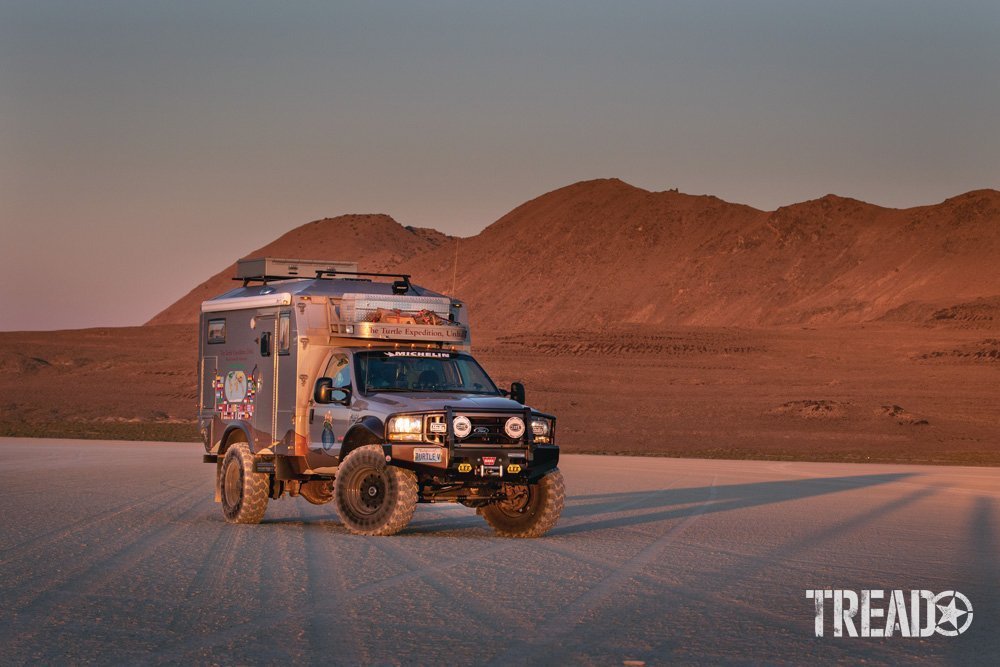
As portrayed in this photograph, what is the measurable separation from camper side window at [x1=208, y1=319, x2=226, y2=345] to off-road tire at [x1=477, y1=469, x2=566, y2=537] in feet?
15.8

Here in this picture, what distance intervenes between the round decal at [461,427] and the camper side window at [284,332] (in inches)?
115

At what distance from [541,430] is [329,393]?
2577mm

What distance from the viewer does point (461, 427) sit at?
16938 millimetres

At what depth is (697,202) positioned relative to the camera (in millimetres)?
148250

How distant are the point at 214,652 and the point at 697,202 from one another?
141096 mm

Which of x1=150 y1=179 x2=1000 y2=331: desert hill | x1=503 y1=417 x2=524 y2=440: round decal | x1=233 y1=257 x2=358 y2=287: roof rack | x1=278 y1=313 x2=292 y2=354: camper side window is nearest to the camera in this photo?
x1=503 y1=417 x2=524 y2=440: round decal

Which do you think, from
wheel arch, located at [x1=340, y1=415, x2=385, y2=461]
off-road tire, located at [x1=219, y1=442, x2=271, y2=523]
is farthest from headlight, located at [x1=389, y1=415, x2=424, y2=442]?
off-road tire, located at [x1=219, y1=442, x2=271, y2=523]

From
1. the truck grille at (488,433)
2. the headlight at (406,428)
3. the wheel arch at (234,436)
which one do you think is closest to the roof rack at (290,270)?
the wheel arch at (234,436)

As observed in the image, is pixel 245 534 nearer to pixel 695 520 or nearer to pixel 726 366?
pixel 695 520

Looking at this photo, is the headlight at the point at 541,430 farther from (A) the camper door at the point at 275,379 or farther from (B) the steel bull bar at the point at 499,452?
(A) the camper door at the point at 275,379

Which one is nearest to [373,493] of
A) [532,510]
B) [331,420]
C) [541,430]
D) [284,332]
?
[331,420]

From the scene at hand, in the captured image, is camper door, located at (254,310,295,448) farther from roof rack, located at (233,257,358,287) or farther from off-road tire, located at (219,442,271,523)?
roof rack, located at (233,257,358,287)

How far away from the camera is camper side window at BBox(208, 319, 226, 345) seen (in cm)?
2066

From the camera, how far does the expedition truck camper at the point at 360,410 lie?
1705cm
